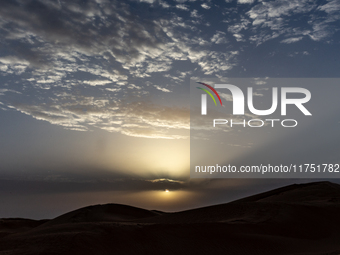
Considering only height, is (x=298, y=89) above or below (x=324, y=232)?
above

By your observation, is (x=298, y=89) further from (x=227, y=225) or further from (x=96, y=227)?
(x=96, y=227)

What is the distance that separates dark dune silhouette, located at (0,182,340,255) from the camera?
1196 cm

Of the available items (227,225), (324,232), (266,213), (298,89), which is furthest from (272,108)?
(227,225)

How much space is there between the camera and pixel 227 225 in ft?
53.3

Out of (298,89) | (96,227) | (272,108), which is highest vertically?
(298,89)

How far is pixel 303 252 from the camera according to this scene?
13.9 m

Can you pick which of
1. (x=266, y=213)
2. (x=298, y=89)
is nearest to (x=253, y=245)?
(x=266, y=213)

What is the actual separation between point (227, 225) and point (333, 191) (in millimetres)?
24106

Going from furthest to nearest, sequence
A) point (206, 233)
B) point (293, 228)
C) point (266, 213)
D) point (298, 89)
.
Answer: point (298, 89), point (266, 213), point (293, 228), point (206, 233)

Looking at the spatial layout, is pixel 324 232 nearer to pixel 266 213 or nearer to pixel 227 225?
pixel 266 213

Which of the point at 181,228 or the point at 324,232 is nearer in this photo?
the point at 181,228

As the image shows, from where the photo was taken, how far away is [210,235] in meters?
14.7

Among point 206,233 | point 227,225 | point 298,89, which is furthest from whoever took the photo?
point 298,89

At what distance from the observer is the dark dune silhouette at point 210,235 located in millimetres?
11961
